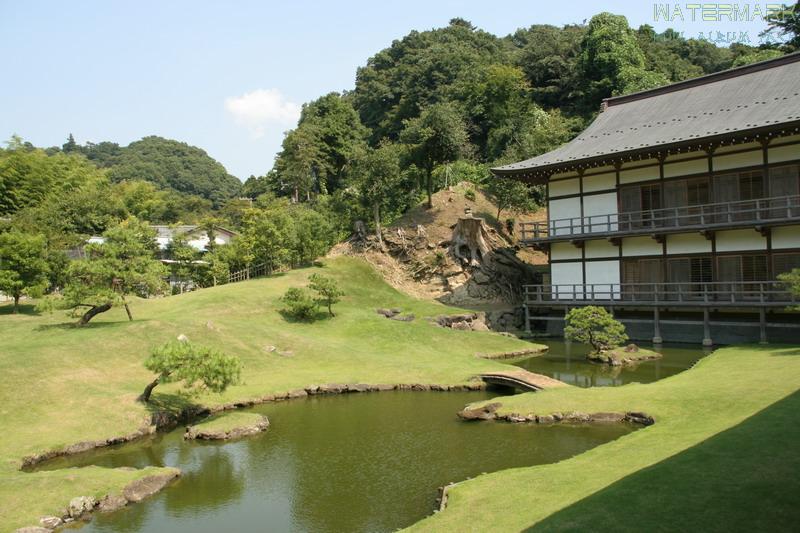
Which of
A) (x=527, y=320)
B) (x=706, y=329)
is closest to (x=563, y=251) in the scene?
(x=527, y=320)

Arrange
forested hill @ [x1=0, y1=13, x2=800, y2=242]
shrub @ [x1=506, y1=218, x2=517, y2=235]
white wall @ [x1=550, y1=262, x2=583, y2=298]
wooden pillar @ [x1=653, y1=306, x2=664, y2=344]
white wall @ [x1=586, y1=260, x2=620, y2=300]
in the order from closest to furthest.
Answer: wooden pillar @ [x1=653, y1=306, x2=664, y2=344] → white wall @ [x1=586, y1=260, x2=620, y2=300] → white wall @ [x1=550, y1=262, x2=583, y2=298] → forested hill @ [x1=0, y1=13, x2=800, y2=242] → shrub @ [x1=506, y1=218, x2=517, y2=235]

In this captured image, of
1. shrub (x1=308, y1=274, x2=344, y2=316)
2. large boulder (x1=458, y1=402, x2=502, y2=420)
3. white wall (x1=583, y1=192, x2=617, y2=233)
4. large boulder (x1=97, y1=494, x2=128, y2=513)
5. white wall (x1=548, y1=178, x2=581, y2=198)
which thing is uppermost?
white wall (x1=548, y1=178, x2=581, y2=198)

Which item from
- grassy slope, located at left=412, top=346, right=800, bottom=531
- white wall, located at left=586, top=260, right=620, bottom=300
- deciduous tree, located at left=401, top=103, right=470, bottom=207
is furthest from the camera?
deciduous tree, located at left=401, top=103, right=470, bottom=207

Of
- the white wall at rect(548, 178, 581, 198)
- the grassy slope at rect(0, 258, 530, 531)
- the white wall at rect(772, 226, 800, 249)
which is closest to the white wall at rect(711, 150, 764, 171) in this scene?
the white wall at rect(772, 226, 800, 249)

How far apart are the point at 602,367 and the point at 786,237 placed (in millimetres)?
12089

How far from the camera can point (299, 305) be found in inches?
1385

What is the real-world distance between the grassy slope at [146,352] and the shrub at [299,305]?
107 cm

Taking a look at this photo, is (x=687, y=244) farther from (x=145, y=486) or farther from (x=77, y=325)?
(x=77, y=325)

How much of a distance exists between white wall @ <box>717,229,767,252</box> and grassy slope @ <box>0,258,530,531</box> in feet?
41.0

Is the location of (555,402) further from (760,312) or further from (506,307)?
(506,307)

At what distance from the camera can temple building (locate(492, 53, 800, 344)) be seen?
3003cm

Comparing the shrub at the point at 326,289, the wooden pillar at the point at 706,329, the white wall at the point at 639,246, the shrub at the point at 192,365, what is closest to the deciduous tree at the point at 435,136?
the shrub at the point at 326,289

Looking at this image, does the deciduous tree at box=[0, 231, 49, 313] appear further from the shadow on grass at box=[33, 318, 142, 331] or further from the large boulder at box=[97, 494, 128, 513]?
the large boulder at box=[97, 494, 128, 513]

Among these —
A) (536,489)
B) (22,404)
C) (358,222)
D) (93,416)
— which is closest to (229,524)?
(536,489)
